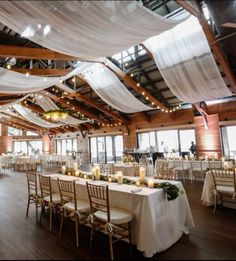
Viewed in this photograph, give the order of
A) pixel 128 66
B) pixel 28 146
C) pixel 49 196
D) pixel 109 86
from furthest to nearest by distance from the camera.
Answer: pixel 28 146
pixel 128 66
pixel 109 86
pixel 49 196

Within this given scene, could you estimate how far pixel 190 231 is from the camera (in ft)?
11.3

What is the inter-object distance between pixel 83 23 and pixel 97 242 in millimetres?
3129

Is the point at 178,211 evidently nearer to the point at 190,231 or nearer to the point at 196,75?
the point at 190,231

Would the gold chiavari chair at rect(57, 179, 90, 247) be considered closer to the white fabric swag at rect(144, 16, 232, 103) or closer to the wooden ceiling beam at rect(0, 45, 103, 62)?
the wooden ceiling beam at rect(0, 45, 103, 62)

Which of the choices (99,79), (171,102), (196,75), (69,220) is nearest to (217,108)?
(171,102)

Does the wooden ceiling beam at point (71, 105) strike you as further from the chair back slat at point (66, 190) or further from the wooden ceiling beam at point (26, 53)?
the chair back slat at point (66, 190)

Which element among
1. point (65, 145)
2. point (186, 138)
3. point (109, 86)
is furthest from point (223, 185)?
point (65, 145)

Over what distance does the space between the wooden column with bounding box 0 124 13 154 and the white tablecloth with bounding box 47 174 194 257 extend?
17094mm

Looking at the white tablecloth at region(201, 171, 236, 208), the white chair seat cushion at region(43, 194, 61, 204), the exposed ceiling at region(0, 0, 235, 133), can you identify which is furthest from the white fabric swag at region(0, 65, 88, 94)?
the white tablecloth at region(201, 171, 236, 208)

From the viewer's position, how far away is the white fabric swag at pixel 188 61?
192 inches

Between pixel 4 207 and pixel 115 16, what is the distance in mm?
4871

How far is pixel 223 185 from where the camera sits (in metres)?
4.41

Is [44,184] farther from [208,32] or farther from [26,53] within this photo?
[208,32]

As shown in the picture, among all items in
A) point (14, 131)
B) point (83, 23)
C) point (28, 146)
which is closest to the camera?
point (83, 23)
